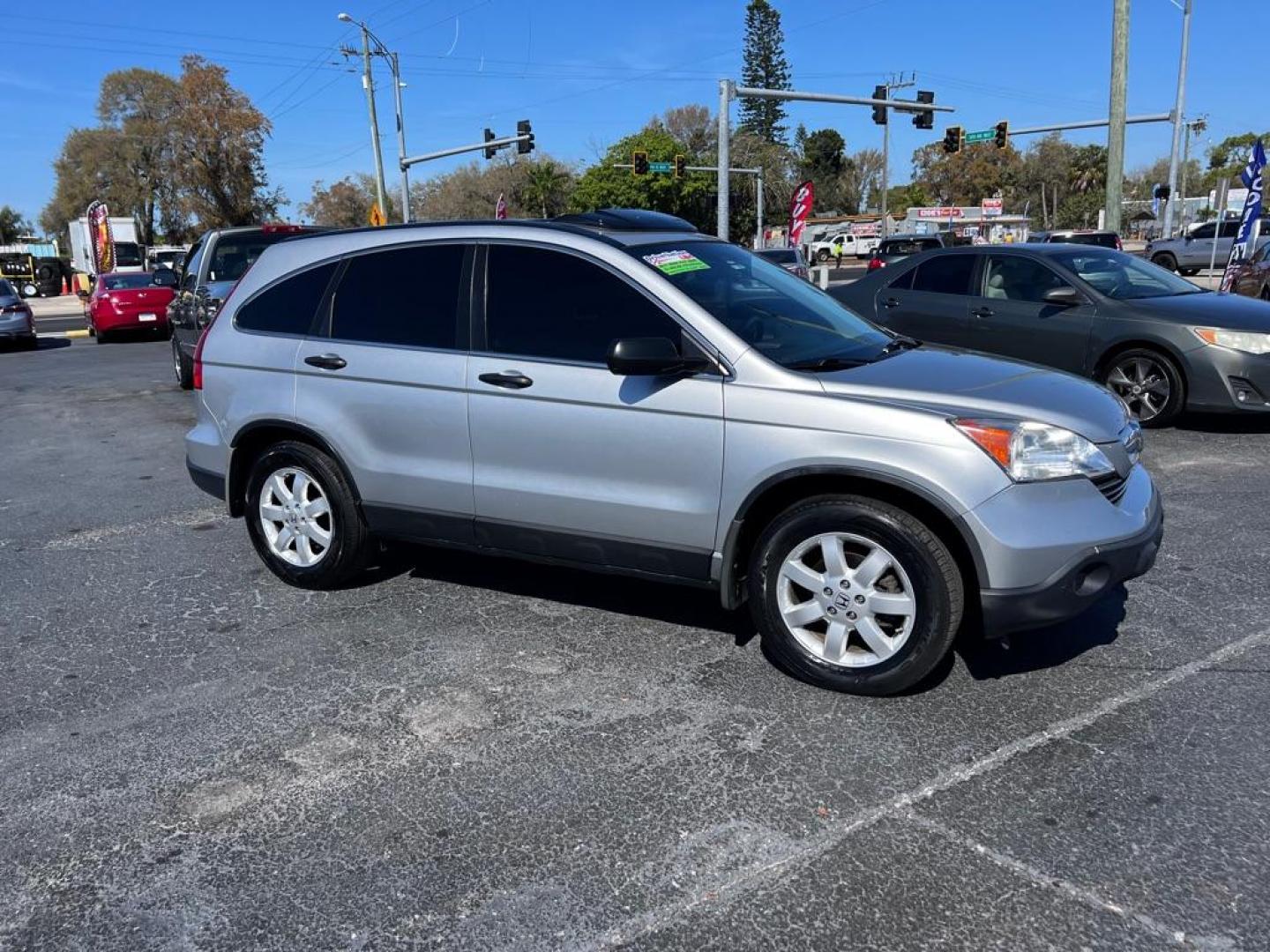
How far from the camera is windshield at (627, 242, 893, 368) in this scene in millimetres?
4090

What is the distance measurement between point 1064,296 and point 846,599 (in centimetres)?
576

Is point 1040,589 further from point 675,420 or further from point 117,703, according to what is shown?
point 117,703

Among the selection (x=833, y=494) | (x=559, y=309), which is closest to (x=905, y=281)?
(x=559, y=309)

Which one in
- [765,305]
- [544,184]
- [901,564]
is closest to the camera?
[901,564]

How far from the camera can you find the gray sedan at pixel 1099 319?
7836mm

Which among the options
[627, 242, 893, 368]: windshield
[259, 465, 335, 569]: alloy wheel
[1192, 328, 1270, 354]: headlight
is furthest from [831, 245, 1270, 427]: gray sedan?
[259, 465, 335, 569]: alloy wheel

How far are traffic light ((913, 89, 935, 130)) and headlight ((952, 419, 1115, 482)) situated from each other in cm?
2759

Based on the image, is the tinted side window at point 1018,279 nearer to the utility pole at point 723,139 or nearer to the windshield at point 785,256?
the windshield at point 785,256

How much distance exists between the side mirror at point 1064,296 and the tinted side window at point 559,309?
220 inches

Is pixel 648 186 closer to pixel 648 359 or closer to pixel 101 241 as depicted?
pixel 101 241

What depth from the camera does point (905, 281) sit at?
9836 millimetres

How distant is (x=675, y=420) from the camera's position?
3900 mm

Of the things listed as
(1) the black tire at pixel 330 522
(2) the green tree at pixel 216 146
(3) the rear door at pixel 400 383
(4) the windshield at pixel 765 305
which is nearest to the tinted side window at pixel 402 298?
(3) the rear door at pixel 400 383

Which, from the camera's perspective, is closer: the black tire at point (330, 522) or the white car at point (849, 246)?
the black tire at point (330, 522)
